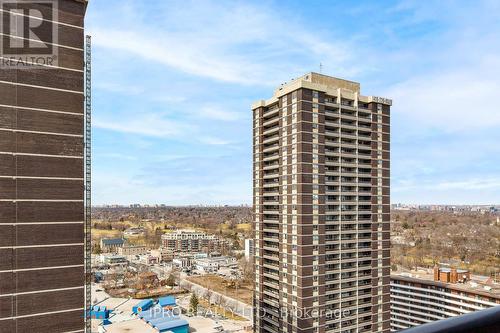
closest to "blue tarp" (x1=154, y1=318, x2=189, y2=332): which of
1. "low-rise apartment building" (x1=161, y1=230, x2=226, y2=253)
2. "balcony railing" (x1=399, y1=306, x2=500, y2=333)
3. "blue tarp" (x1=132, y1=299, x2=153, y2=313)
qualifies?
"blue tarp" (x1=132, y1=299, x2=153, y2=313)

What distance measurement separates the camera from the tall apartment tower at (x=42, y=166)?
11648mm

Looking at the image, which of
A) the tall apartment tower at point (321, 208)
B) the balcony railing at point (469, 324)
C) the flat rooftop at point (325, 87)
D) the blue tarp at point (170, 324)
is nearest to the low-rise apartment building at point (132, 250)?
the blue tarp at point (170, 324)

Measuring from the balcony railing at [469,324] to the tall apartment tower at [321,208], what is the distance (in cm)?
2042

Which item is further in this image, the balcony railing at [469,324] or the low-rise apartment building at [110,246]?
the low-rise apartment building at [110,246]

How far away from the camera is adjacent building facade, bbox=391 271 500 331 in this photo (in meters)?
32.7

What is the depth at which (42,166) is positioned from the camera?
40.4 ft

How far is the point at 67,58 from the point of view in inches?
512

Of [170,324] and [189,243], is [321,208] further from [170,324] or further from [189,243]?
[189,243]

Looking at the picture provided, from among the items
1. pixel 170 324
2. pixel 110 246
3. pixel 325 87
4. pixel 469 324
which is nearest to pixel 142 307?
pixel 170 324

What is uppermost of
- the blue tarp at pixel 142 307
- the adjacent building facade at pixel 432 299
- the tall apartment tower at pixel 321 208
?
the tall apartment tower at pixel 321 208

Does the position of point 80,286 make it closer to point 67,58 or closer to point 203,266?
point 67,58

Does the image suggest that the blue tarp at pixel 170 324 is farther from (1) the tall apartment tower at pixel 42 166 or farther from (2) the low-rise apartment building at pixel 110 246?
(2) the low-rise apartment building at pixel 110 246

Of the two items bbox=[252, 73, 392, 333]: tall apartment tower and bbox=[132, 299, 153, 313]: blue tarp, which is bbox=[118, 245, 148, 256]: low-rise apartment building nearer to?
bbox=[132, 299, 153, 313]: blue tarp

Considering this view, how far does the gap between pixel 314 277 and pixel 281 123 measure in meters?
9.92
